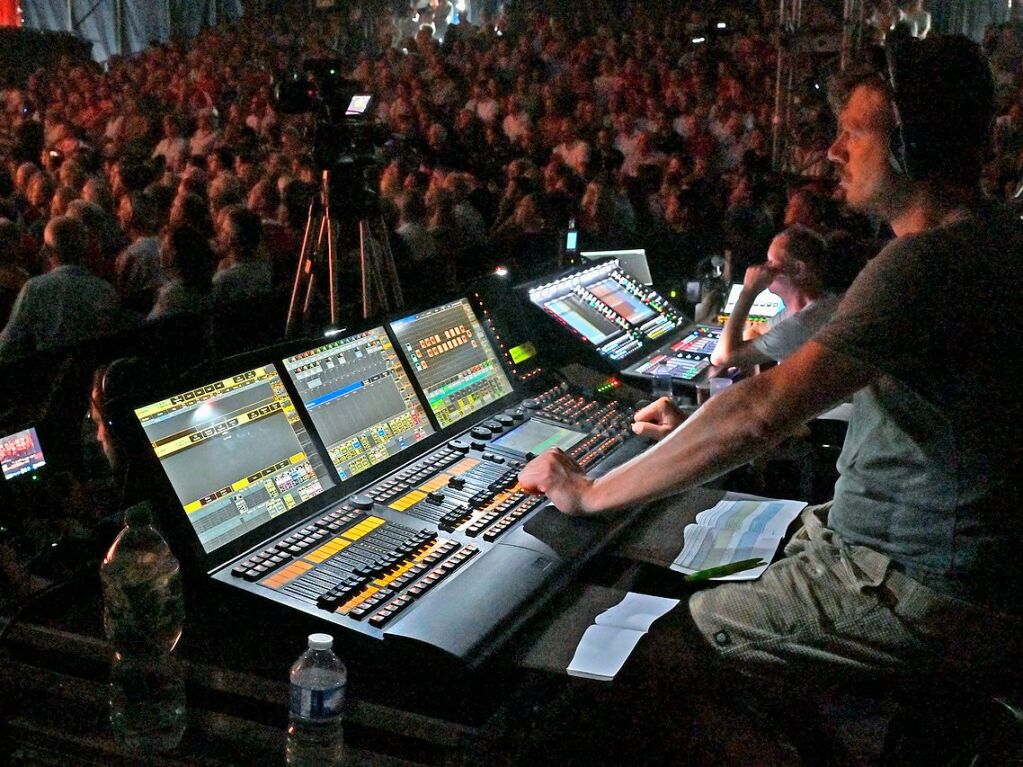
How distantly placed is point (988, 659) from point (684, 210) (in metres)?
3.60

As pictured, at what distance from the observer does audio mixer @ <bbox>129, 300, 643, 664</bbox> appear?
167cm

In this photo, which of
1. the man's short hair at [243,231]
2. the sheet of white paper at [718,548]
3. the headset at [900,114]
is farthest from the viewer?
the man's short hair at [243,231]

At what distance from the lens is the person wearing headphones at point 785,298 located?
314 centimetres

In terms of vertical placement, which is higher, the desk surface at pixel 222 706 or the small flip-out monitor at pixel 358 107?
the small flip-out monitor at pixel 358 107

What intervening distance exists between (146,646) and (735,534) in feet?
3.73

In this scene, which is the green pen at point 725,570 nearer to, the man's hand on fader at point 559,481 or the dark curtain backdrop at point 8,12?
the man's hand on fader at point 559,481

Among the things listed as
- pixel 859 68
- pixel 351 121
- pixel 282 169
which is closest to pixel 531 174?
pixel 282 169

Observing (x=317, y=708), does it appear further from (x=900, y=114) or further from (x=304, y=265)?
(x=304, y=265)

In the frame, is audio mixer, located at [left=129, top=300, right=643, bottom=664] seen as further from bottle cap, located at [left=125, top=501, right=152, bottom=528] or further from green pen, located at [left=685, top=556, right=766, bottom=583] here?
green pen, located at [left=685, top=556, right=766, bottom=583]

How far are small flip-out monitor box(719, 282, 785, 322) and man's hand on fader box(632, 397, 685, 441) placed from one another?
5.79 feet

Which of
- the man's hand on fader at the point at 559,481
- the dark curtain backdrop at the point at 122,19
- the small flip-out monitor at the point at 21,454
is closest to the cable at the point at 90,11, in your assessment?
the dark curtain backdrop at the point at 122,19

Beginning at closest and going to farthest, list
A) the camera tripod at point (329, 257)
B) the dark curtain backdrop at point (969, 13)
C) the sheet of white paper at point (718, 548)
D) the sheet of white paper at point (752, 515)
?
the sheet of white paper at point (718, 548)
the sheet of white paper at point (752, 515)
the camera tripod at point (329, 257)
the dark curtain backdrop at point (969, 13)

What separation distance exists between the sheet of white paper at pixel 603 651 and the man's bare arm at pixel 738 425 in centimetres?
20

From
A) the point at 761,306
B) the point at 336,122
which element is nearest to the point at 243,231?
the point at 336,122
